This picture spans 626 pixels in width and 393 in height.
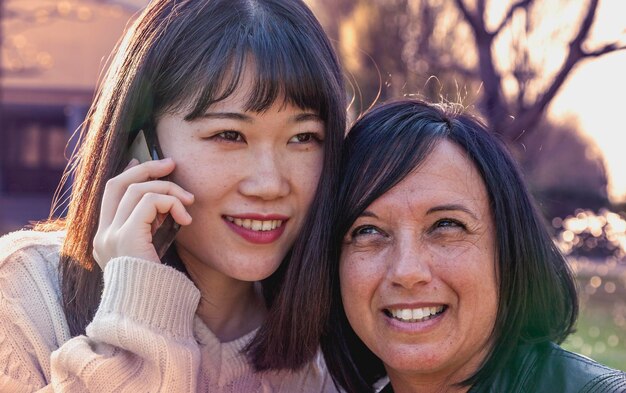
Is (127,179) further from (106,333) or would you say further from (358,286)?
(358,286)

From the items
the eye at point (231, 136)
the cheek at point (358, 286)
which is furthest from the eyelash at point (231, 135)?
the cheek at point (358, 286)

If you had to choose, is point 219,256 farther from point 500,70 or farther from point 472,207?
point 500,70

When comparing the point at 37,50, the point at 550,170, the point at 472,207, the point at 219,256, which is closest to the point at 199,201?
the point at 219,256

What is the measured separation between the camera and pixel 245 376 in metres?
3.40

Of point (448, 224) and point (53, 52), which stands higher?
point (53, 52)

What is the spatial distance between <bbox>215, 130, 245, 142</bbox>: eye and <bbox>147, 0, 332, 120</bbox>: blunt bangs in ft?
0.30

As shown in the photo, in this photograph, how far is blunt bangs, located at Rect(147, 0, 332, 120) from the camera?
2.97m

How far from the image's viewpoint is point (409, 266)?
2799 millimetres

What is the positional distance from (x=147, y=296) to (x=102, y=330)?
0.18 metres

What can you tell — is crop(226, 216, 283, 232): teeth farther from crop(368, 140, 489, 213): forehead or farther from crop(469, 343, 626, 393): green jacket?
crop(469, 343, 626, 393): green jacket

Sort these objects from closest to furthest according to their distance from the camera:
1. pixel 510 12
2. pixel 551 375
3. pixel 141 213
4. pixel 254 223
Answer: pixel 551 375
pixel 141 213
pixel 254 223
pixel 510 12

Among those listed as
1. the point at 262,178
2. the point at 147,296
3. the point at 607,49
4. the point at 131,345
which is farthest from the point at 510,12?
the point at 131,345

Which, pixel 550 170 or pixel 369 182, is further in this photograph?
pixel 550 170

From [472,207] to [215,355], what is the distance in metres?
1.09
